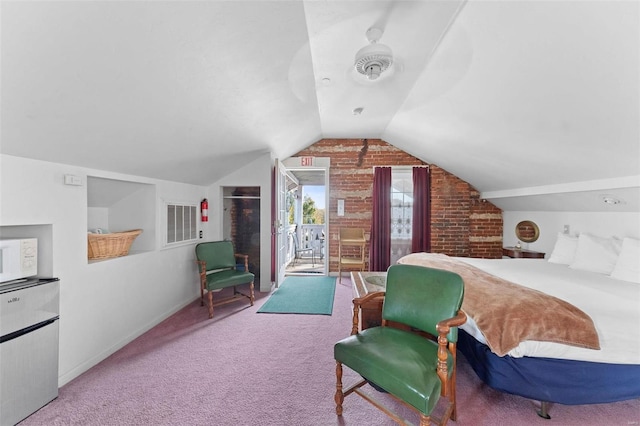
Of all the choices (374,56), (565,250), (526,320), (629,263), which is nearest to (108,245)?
(374,56)

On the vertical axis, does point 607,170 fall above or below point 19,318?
above

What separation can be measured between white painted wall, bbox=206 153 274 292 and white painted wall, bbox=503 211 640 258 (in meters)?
4.28

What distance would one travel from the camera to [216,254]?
11.6ft

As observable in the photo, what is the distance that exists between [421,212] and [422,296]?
3.43 m

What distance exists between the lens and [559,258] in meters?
3.08

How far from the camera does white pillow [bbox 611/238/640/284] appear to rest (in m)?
2.26

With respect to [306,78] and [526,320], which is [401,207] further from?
[526,320]

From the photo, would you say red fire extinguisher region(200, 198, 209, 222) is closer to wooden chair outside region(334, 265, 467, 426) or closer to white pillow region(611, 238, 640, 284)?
wooden chair outside region(334, 265, 467, 426)

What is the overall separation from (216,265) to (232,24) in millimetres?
2896

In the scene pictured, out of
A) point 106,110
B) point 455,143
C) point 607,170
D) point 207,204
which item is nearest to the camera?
point 106,110

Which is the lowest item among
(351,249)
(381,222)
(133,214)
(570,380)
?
(570,380)

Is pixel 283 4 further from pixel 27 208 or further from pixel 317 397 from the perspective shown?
pixel 317 397

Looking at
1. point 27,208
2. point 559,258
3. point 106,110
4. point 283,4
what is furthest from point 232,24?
point 559,258

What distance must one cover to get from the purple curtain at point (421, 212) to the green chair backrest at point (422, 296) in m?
3.23
